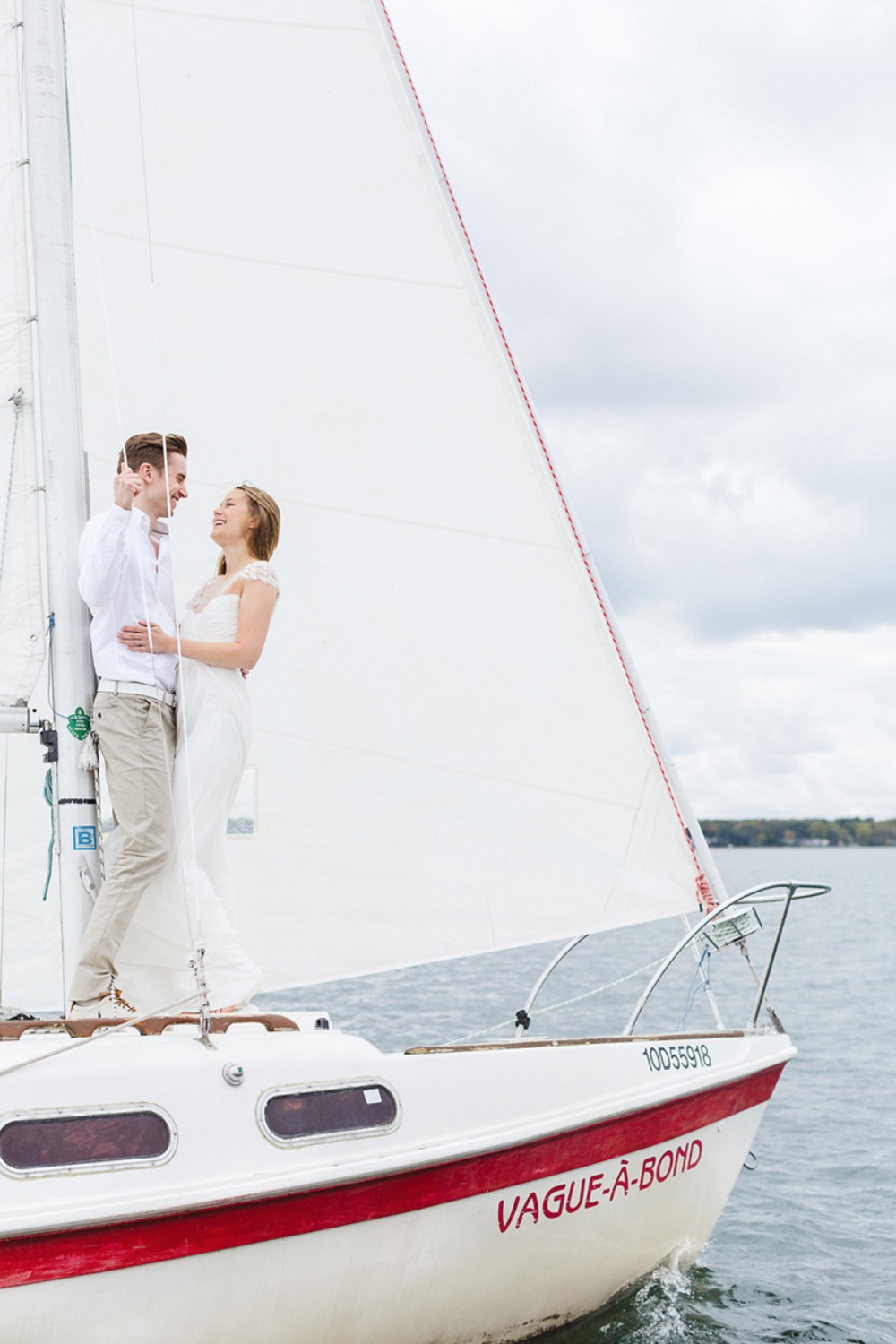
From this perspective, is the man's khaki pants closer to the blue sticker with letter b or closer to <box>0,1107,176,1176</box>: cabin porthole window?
the blue sticker with letter b

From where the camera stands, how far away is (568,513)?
6.08m

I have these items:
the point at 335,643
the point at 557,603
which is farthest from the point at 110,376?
the point at 557,603

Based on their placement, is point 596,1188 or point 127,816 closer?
point 127,816

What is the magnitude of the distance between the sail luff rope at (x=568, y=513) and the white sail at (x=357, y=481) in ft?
0.08

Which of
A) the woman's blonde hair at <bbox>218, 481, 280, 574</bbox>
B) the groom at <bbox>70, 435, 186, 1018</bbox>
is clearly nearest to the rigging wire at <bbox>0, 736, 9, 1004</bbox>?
the groom at <bbox>70, 435, 186, 1018</bbox>

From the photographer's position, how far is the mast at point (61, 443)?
5.25 meters

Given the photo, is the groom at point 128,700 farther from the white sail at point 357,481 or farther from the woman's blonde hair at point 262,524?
the white sail at point 357,481

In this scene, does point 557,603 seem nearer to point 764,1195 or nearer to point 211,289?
point 211,289

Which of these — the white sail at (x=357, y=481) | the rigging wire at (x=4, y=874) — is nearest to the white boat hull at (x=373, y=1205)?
the white sail at (x=357, y=481)

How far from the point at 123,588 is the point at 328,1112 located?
6.64 ft

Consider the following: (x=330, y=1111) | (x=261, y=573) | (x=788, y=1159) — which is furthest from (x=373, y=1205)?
(x=788, y=1159)

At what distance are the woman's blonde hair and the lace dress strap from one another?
0.47 feet

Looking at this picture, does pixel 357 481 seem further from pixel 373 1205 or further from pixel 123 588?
pixel 373 1205

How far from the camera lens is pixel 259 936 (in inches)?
237
